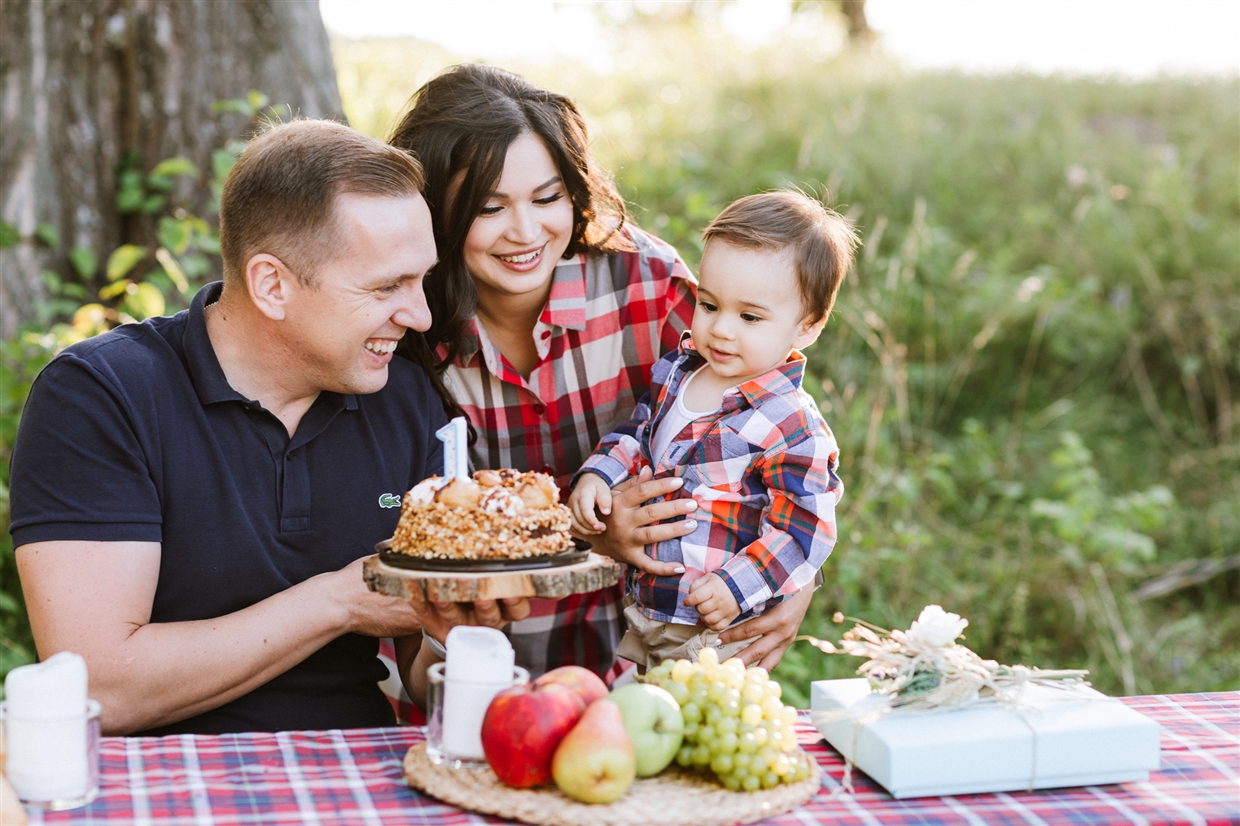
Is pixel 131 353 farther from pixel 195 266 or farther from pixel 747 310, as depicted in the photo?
pixel 195 266

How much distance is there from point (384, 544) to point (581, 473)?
28.7 inches

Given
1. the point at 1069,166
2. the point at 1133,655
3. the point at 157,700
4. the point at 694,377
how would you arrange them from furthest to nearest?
1. the point at 1069,166
2. the point at 1133,655
3. the point at 694,377
4. the point at 157,700

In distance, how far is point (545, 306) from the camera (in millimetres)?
2969

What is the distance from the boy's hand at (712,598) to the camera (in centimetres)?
248

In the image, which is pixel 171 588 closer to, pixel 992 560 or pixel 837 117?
pixel 992 560

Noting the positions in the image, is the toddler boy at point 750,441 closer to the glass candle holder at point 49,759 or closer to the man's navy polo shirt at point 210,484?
the man's navy polo shirt at point 210,484

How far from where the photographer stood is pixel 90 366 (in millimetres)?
2285

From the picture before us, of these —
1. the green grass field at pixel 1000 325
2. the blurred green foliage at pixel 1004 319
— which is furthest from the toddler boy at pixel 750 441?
the blurred green foliage at pixel 1004 319

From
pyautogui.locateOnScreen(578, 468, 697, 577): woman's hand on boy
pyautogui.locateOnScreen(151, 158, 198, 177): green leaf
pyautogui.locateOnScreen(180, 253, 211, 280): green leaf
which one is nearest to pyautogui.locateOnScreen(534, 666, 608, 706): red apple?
pyautogui.locateOnScreen(578, 468, 697, 577): woman's hand on boy

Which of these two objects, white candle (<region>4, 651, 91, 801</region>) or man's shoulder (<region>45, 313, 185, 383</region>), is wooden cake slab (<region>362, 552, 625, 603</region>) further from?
man's shoulder (<region>45, 313, 185, 383</region>)

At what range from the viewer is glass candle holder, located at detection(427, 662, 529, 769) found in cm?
179

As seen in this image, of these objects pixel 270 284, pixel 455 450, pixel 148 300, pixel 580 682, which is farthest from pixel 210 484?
pixel 148 300

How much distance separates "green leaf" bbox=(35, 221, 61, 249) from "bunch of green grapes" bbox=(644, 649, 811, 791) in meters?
3.78

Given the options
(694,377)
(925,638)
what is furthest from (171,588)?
(925,638)
